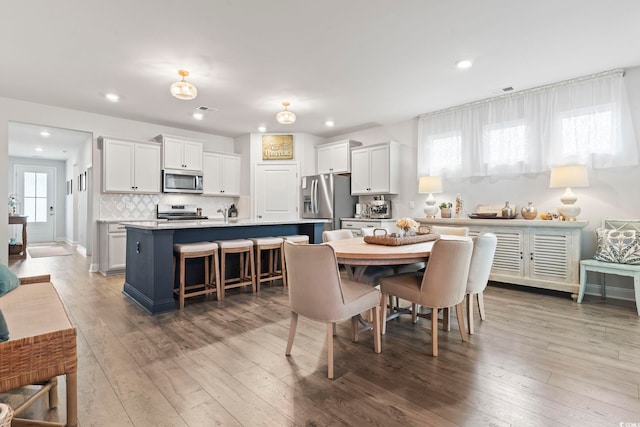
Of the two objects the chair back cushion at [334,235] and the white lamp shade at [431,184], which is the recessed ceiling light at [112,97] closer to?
the chair back cushion at [334,235]

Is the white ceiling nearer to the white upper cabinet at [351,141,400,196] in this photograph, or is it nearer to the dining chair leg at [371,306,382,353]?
the white upper cabinet at [351,141,400,196]

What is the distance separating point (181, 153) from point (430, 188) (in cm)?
452

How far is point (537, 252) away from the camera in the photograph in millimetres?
3986

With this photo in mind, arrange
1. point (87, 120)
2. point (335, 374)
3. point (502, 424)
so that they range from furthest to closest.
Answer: point (87, 120)
point (335, 374)
point (502, 424)

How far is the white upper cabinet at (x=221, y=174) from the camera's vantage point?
639cm

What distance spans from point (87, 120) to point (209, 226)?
3.52m

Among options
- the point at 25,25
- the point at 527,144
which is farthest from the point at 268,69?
the point at 527,144

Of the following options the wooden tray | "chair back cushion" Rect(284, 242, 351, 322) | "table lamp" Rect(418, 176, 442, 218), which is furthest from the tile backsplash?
"chair back cushion" Rect(284, 242, 351, 322)

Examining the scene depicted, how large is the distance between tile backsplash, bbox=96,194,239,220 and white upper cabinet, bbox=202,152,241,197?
12.6 inches

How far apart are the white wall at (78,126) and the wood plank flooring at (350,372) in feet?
9.56

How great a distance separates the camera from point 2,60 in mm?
3420

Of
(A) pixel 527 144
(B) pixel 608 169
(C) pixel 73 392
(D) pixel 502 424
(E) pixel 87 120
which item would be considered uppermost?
(E) pixel 87 120

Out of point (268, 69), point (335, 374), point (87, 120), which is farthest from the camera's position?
point (87, 120)

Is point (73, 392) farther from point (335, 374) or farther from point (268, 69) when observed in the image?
point (268, 69)
